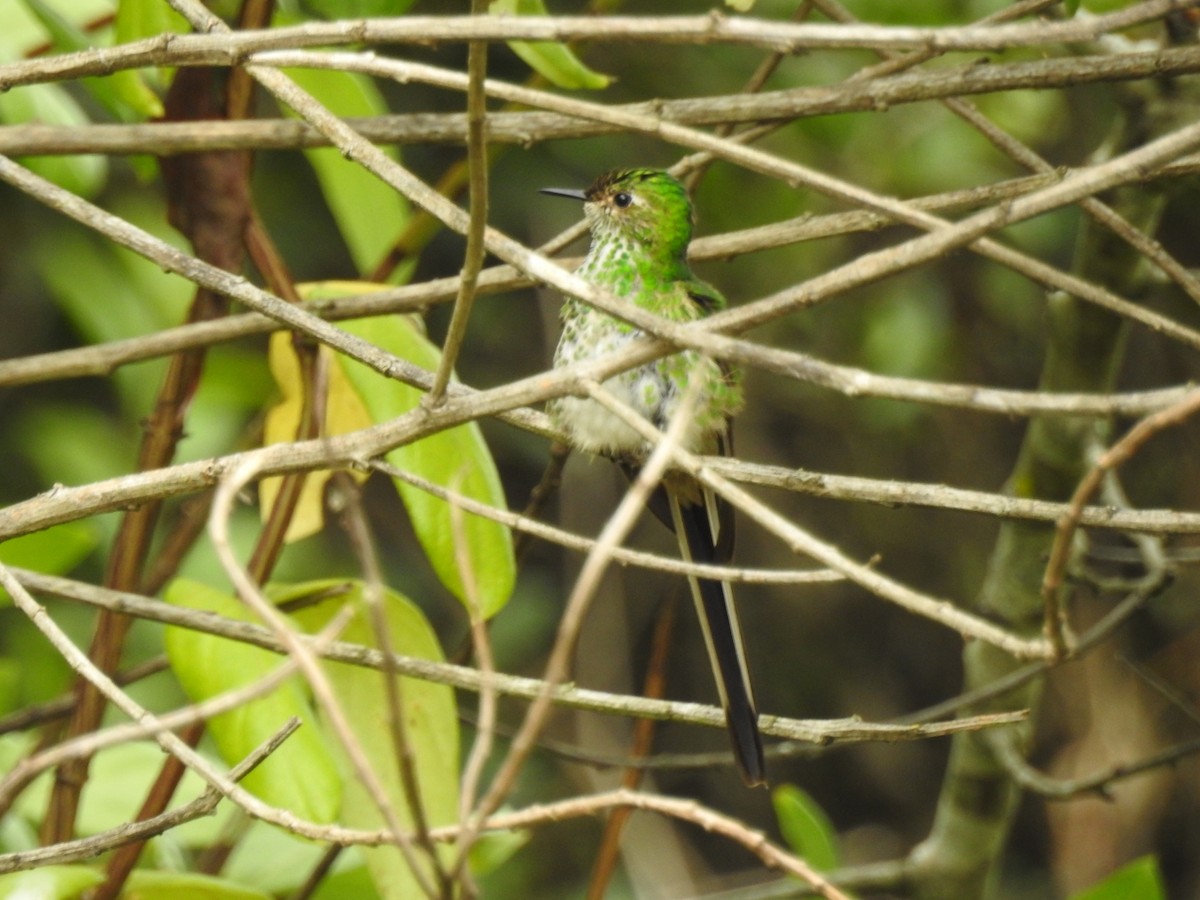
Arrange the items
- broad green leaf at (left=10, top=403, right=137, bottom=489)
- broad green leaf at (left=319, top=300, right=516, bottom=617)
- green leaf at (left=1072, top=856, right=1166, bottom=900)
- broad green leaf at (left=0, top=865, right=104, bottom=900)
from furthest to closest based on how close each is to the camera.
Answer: broad green leaf at (left=10, top=403, right=137, bottom=489) → green leaf at (left=1072, top=856, right=1166, bottom=900) → broad green leaf at (left=319, top=300, right=516, bottom=617) → broad green leaf at (left=0, top=865, right=104, bottom=900)

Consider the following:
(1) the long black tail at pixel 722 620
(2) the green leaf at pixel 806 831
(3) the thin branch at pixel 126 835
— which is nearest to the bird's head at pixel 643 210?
(1) the long black tail at pixel 722 620

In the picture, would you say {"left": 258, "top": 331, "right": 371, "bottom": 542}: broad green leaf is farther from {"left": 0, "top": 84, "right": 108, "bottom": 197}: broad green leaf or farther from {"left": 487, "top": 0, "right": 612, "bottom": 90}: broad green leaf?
{"left": 487, "top": 0, "right": 612, "bottom": 90}: broad green leaf

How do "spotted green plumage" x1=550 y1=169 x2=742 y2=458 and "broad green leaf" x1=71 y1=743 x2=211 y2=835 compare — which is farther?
"broad green leaf" x1=71 y1=743 x2=211 y2=835

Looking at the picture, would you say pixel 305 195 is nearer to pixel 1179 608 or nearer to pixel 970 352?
pixel 970 352

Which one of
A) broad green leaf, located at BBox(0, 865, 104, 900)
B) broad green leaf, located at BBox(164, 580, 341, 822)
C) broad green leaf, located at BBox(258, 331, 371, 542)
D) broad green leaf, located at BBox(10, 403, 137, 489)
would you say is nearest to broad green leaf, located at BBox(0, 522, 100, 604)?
broad green leaf, located at BBox(258, 331, 371, 542)

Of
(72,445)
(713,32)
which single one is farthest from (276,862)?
(72,445)

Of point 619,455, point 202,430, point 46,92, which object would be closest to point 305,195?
point 202,430

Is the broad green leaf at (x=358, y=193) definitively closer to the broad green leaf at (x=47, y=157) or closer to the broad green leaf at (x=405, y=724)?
the broad green leaf at (x=47, y=157)

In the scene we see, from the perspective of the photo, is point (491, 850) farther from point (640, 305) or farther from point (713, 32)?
point (713, 32)
